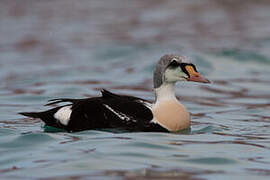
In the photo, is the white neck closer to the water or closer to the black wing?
the black wing

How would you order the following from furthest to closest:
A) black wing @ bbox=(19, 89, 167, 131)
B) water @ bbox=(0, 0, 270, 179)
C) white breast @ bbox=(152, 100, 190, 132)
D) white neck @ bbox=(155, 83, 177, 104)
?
white neck @ bbox=(155, 83, 177, 104) → white breast @ bbox=(152, 100, 190, 132) → black wing @ bbox=(19, 89, 167, 131) → water @ bbox=(0, 0, 270, 179)

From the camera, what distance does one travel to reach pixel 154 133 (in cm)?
805

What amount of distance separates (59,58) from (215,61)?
359 cm

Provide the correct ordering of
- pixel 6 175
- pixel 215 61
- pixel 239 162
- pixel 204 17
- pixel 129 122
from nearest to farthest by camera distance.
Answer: pixel 6 175
pixel 239 162
pixel 129 122
pixel 215 61
pixel 204 17

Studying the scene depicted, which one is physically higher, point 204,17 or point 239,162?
point 204,17

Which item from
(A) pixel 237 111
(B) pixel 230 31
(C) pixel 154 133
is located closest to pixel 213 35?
(B) pixel 230 31

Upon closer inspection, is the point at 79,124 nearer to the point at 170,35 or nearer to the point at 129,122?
the point at 129,122

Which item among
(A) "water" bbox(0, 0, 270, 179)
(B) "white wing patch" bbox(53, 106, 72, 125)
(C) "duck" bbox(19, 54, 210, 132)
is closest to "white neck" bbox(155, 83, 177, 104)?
(C) "duck" bbox(19, 54, 210, 132)

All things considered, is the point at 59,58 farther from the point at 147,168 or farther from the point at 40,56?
the point at 147,168

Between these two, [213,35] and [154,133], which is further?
[213,35]

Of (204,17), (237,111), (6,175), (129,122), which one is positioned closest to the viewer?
(6,175)

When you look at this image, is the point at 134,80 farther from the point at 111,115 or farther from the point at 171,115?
the point at 111,115

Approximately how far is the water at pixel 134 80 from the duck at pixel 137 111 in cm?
12

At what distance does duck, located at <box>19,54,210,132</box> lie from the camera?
26.4ft
